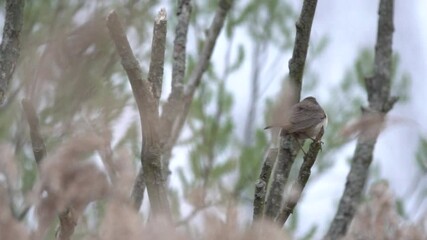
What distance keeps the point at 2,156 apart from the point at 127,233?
0.38 metres

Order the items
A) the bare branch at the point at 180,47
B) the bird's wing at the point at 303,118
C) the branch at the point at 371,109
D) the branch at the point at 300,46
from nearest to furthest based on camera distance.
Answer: the bird's wing at the point at 303,118 < the branch at the point at 300,46 < the bare branch at the point at 180,47 < the branch at the point at 371,109

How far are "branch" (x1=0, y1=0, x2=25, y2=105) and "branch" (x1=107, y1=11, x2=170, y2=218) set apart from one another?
41 centimetres

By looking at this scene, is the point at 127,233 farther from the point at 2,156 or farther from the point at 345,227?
the point at 345,227

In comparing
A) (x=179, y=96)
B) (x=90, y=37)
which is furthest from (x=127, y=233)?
(x=179, y=96)

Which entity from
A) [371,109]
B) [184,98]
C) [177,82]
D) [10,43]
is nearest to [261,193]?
[10,43]

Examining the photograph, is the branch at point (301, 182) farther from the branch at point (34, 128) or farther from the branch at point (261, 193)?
the branch at point (34, 128)

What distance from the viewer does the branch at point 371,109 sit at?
10.7 feet

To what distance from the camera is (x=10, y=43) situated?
1955 mm

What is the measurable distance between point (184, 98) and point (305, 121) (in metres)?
1.03

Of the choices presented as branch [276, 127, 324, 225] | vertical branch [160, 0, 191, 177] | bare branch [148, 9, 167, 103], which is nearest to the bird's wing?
branch [276, 127, 324, 225]

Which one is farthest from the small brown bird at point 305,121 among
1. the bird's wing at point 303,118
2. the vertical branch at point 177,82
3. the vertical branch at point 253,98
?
the vertical branch at point 253,98

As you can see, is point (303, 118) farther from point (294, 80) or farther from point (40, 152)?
point (40, 152)

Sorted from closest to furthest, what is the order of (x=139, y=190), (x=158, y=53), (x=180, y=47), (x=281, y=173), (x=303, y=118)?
(x=158, y=53) → (x=303, y=118) → (x=281, y=173) → (x=139, y=190) → (x=180, y=47)

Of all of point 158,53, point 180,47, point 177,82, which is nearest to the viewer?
point 158,53
